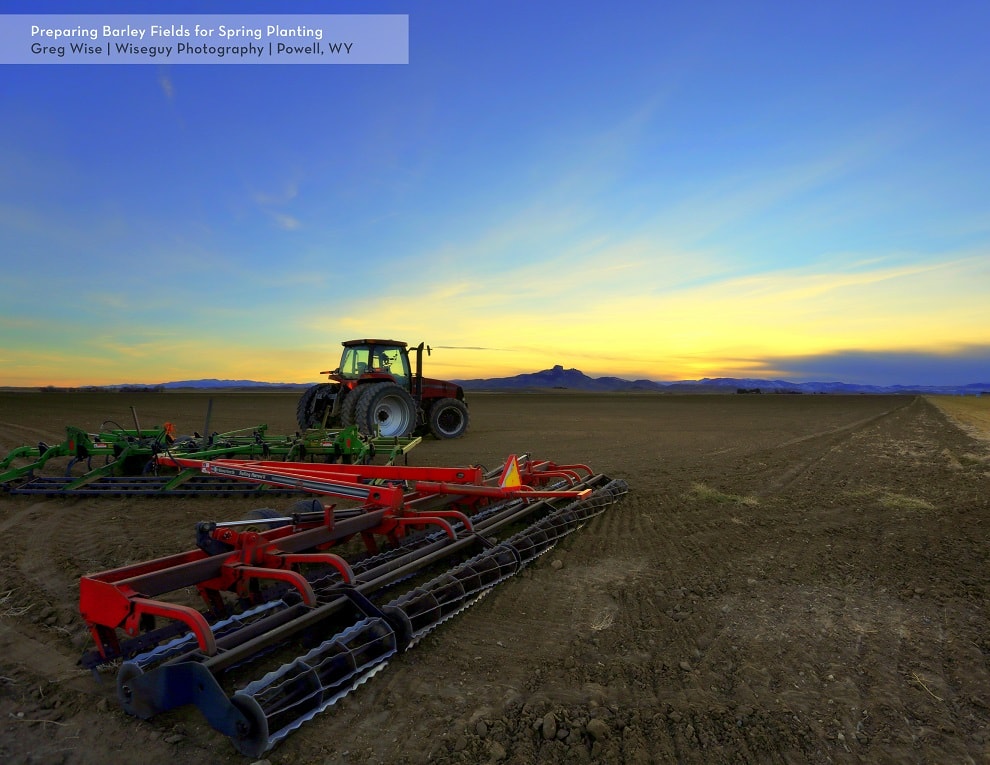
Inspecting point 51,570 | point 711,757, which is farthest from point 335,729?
point 51,570

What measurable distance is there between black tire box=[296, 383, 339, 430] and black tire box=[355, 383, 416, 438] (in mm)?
1509

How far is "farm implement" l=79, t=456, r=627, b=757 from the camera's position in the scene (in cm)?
256

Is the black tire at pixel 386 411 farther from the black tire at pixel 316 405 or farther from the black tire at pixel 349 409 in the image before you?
the black tire at pixel 316 405

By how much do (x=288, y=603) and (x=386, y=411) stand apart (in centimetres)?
879

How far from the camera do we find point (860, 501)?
730cm

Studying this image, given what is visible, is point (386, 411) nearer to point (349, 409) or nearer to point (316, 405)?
point (349, 409)

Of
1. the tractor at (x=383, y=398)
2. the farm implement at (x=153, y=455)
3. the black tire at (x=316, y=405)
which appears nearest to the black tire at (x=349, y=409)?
the tractor at (x=383, y=398)

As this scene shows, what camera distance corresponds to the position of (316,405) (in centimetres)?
1280

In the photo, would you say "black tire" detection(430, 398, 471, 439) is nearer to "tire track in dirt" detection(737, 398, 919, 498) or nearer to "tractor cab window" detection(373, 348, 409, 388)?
"tractor cab window" detection(373, 348, 409, 388)

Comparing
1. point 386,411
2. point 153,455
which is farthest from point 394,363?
point 153,455

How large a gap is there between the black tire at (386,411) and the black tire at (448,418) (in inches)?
70.8

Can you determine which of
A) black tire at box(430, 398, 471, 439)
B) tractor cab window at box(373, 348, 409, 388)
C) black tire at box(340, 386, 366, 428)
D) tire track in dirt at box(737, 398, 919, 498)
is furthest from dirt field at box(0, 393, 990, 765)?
black tire at box(430, 398, 471, 439)

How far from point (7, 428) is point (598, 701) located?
881 inches

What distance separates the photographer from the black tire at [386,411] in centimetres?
1116
